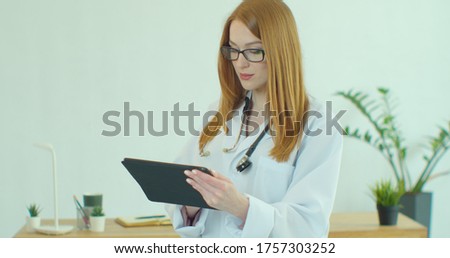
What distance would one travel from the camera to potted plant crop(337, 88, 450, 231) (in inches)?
210

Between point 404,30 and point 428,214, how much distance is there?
4.82 feet

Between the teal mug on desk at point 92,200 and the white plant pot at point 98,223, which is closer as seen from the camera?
the white plant pot at point 98,223

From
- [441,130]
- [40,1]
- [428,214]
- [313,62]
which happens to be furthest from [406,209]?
[40,1]

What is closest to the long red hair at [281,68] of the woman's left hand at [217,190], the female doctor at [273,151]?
the female doctor at [273,151]

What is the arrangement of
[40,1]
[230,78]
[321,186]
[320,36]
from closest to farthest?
[321,186] < [230,78] < [40,1] < [320,36]

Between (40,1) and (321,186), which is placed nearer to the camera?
(321,186)

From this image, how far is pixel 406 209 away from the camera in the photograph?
5.34 metres

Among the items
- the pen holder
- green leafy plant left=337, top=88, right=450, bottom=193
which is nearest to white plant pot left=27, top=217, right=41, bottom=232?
the pen holder

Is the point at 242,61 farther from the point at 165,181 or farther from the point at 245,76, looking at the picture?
the point at 165,181

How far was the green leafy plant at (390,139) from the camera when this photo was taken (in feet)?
17.6

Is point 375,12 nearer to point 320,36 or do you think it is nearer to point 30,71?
point 320,36

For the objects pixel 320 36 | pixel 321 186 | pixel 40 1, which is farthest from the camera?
pixel 320 36

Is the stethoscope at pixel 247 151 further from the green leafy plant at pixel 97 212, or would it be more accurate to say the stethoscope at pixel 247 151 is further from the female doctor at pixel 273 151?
the green leafy plant at pixel 97 212

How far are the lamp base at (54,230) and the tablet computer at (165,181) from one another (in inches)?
62.4
